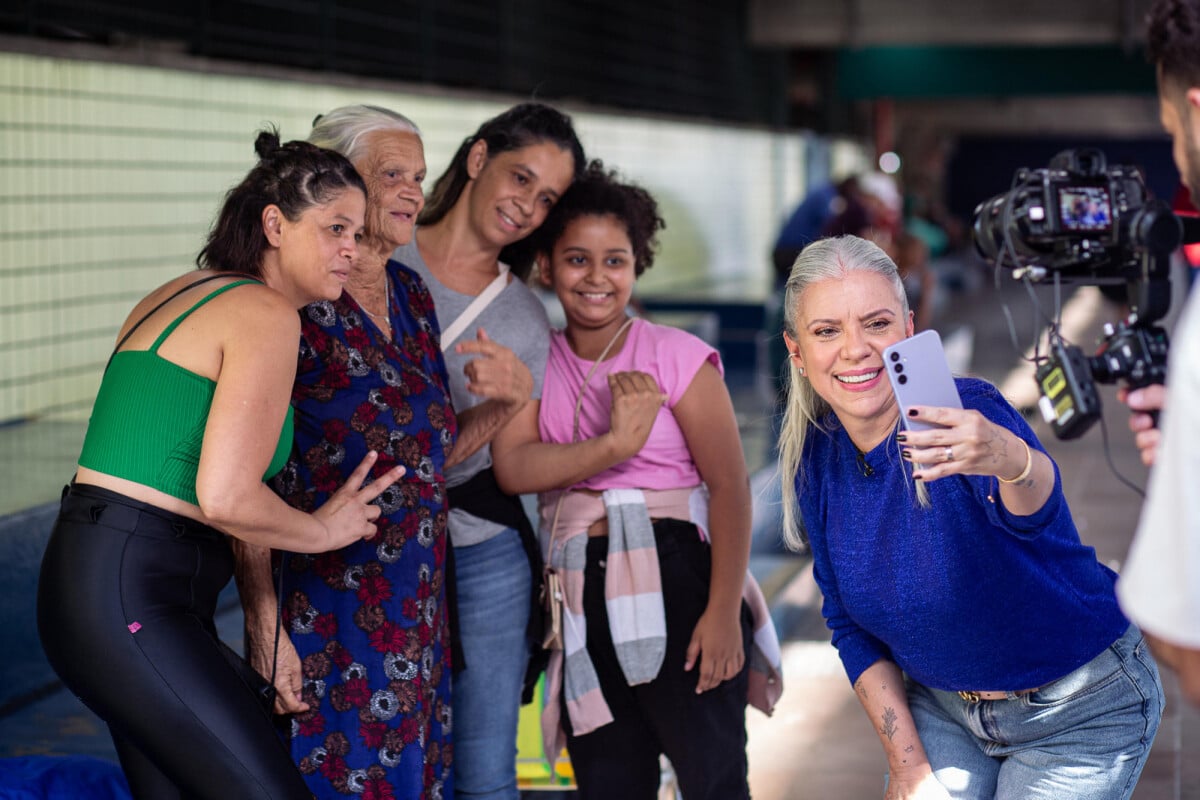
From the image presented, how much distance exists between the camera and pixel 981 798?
2182 millimetres

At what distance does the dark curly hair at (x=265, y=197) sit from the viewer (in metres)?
2.21

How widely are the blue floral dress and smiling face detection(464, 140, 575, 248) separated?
442 mm

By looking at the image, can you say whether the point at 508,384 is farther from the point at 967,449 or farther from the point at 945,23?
the point at 945,23

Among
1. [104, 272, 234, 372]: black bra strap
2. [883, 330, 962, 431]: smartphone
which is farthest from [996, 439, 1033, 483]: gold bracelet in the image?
[104, 272, 234, 372]: black bra strap

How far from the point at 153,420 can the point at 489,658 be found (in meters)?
0.90

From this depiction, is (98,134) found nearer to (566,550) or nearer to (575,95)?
(566,550)

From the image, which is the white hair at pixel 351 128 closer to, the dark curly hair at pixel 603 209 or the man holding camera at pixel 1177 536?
the dark curly hair at pixel 603 209

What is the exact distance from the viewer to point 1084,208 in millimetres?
2096

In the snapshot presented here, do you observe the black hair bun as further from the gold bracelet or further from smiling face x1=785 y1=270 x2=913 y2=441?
the gold bracelet

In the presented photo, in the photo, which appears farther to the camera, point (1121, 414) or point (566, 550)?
point (1121, 414)

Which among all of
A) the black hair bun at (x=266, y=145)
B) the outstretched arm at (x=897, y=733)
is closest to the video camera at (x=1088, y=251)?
the outstretched arm at (x=897, y=733)

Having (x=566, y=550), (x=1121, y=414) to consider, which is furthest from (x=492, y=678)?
(x=1121, y=414)

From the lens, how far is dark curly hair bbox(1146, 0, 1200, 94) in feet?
4.77

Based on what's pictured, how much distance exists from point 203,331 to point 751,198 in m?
13.0
